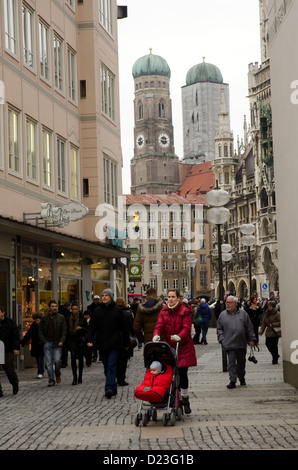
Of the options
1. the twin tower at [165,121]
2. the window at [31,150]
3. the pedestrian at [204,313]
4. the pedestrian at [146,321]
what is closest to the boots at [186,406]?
the pedestrian at [146,321]

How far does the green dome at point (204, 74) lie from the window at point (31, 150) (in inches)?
6642

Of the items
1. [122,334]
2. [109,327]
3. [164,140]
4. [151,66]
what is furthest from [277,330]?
[151,66]

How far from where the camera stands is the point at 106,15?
106 ft

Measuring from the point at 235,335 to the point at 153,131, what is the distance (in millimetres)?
174563

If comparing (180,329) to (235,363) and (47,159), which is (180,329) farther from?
(47,159)

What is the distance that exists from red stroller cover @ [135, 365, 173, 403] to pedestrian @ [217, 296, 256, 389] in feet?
15.3

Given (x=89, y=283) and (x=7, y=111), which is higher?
(x=7, y=111)

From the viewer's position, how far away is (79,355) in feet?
59.0

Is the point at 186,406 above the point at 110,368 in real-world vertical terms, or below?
below

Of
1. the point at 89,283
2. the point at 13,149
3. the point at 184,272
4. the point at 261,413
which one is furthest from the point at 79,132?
the point at 184,272

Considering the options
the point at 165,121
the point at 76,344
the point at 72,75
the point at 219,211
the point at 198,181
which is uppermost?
the point at 165,121

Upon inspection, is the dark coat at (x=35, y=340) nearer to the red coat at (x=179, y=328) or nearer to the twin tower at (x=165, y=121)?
the red coat at (x=179, y=328)
